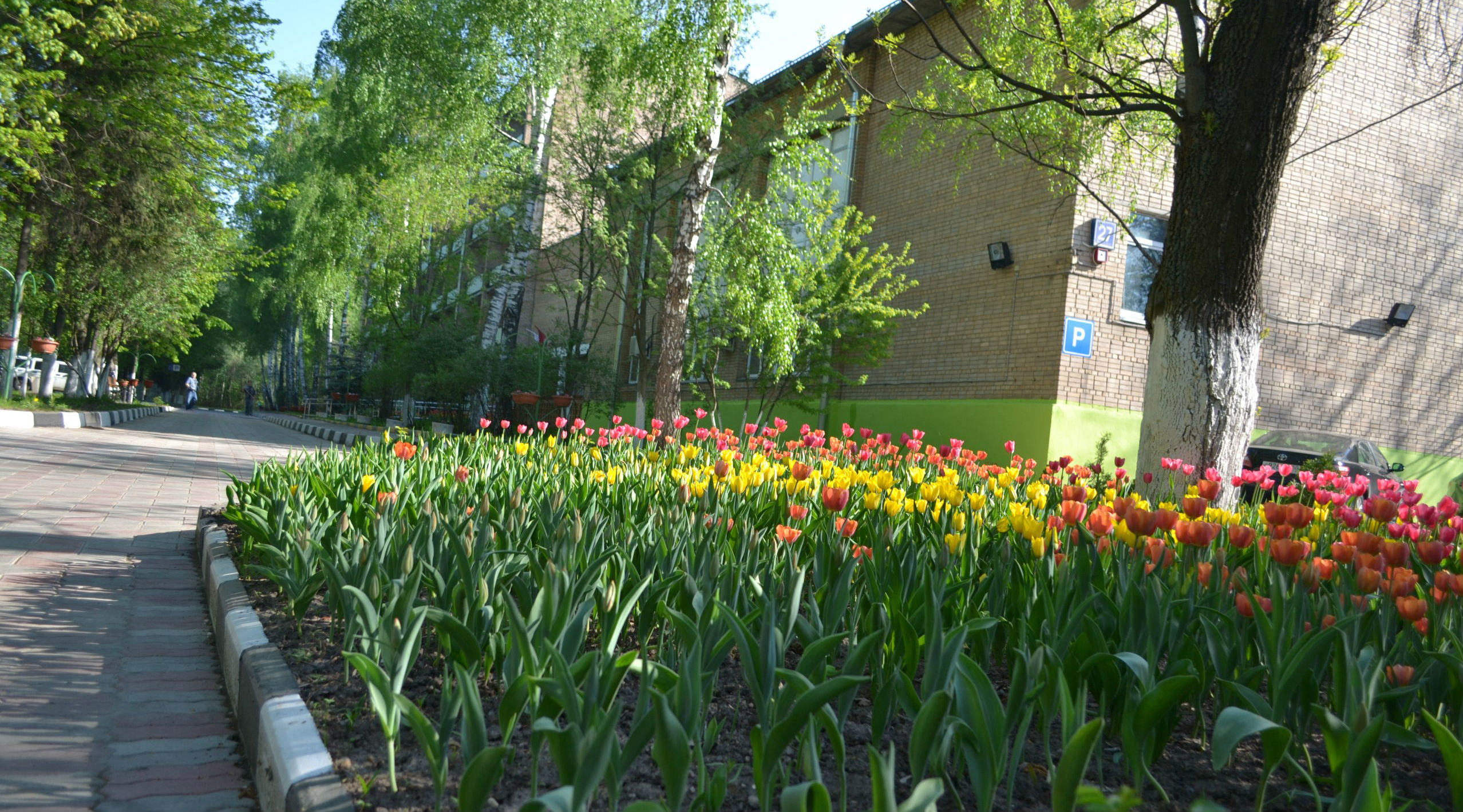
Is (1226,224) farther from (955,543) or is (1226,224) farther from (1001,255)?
(1001,255)

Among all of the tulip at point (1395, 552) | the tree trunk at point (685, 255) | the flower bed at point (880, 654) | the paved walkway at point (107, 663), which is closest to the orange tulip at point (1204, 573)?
the flower bed at point (880, 654)

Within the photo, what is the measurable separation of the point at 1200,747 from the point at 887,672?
0.82m

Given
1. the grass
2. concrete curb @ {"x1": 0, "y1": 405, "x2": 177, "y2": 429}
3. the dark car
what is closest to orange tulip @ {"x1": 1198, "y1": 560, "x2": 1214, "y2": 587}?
the dark car

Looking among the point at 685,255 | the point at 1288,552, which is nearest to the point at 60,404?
the point at 685,255

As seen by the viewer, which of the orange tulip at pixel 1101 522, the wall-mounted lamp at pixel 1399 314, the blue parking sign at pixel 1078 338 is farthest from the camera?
the wall-mounted lamp at pixel 1399 314

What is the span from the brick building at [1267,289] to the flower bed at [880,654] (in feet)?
31.0

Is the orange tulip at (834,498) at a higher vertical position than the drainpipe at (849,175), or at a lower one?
lower

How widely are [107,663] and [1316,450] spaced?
14.2 metres

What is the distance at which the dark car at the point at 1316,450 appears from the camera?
11.9 m

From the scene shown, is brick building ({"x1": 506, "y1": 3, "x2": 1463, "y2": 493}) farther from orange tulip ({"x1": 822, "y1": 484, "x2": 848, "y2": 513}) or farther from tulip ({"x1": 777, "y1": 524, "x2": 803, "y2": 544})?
tulip ({"x1": 777, "y1": 524, "x2": 803, "y2": 544})

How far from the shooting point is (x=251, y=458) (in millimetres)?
14359

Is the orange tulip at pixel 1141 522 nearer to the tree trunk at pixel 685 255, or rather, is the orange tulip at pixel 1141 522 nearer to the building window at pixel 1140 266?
the tree trunk at pixel 685 255

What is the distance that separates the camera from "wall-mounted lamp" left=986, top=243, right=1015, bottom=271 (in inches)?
544

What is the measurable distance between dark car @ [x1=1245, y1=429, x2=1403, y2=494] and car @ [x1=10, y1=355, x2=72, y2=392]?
39076mm
